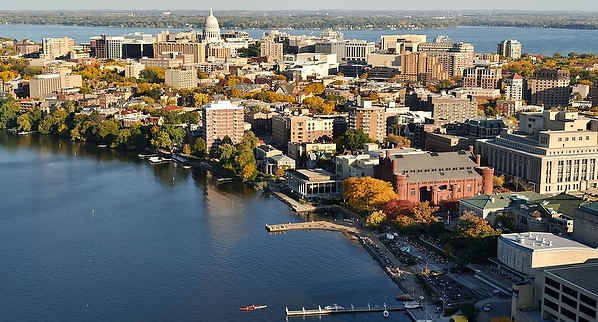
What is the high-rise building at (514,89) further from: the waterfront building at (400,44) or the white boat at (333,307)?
the white boat at (333,307)

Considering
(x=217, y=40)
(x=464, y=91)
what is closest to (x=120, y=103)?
(x=464, y=91)

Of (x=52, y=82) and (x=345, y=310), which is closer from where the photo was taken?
(x=345, y=310)

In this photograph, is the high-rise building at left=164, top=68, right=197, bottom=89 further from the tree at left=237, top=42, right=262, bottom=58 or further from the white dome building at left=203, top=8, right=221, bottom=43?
the white dome building at left=203, top=8, right=221, bottom=43

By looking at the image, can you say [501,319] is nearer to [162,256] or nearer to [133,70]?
[162,256]

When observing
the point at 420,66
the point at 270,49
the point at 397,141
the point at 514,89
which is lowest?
the point at 397,141

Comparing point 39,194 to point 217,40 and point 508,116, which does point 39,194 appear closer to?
point 508,116

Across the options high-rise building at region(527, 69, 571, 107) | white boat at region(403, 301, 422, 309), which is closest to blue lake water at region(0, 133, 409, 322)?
white boat at region(403, 301, 422, 309)

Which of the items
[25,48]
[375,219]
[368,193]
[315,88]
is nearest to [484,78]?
[315,88]
